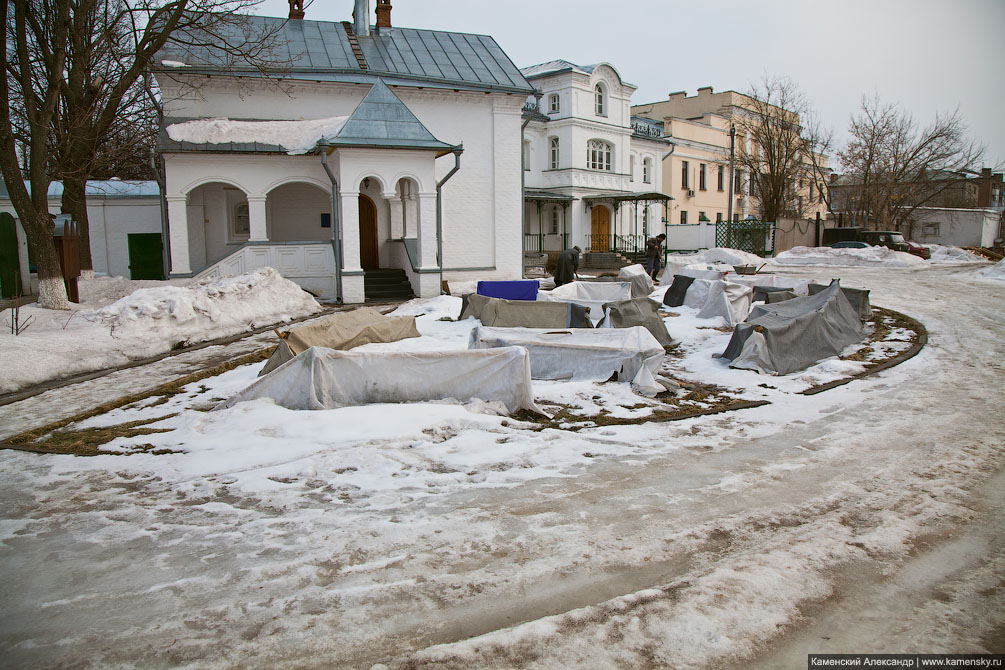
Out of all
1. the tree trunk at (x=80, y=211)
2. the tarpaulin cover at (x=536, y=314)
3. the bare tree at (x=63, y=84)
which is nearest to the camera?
the tarpaulin cover at (x=536, y=314)

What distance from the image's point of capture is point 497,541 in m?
4.24

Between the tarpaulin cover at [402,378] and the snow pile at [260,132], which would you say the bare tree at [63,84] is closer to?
the snow pile at [260,132]

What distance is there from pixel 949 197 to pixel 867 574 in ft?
196

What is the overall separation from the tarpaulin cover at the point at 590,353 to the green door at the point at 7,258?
1506 centimetres

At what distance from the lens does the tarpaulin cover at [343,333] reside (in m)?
8.51

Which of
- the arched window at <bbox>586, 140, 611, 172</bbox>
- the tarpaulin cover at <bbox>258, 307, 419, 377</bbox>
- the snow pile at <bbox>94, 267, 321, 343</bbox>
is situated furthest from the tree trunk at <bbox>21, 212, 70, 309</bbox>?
the arched window at <bbox>586, 140, 611, 172</bbox>

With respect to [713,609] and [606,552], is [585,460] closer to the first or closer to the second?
[606,552]

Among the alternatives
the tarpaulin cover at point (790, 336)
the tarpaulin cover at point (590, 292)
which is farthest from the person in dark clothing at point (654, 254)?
the tarpaulin cover at point (790, 336)

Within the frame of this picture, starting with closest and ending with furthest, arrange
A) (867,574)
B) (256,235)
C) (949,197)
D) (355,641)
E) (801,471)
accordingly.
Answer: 1. (355,641)
2. (867,574)
3. (801,471)
4. (256,235)
5. (949,197)

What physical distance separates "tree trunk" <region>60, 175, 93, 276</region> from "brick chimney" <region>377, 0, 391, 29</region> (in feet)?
35.3

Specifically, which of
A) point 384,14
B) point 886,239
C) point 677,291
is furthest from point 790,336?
point 886,239

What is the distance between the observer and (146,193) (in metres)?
25.3

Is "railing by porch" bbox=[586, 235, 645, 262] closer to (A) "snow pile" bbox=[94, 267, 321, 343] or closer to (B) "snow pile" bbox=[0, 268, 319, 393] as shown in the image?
(A) "snow pile" bbox=[94, 267, 321, 343]

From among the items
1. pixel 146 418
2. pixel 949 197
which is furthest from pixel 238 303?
pixel 949 197
